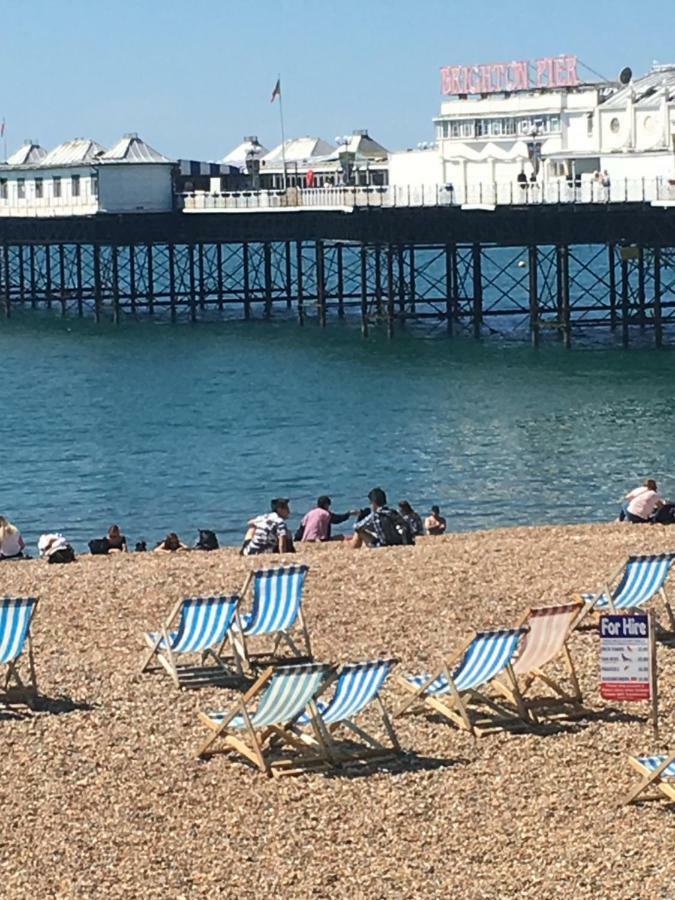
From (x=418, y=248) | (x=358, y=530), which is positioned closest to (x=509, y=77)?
(x=418, y=248)

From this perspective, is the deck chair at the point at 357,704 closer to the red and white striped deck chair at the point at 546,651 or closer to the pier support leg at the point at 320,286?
the red and white striped deck chair at the point at 546,651

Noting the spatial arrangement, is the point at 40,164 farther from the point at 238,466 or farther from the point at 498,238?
the point at 238,466

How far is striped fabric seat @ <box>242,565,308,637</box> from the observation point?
52.4 feet

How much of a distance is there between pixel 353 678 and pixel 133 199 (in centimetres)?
5795

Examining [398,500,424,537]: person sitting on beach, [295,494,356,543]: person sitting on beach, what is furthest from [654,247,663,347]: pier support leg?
[295,494,356,543]: person sitting on beach

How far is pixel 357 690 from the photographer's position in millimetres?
13812

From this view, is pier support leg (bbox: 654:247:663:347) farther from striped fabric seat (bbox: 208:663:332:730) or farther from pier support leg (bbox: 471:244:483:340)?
striped fabric seat (bbox: 208:663:332:730)

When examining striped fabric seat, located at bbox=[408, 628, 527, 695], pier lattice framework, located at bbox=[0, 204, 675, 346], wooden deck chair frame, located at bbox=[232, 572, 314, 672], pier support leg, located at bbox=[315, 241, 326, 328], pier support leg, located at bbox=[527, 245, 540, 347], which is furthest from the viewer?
pier support leg, located at bbox=[315, 241, 326, 328]

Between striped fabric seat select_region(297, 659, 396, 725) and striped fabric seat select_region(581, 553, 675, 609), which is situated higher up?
striped fabric seat select_region(581, 553, 675, 609)

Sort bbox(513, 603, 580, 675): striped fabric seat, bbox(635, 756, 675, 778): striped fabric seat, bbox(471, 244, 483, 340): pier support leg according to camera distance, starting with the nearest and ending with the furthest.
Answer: bbox(635, 756, 675, 778): striped fabric seat → bbox(513, 603, 580, 675): striped fabric seat → bbox(471, 244, 483, 340): pier support leg

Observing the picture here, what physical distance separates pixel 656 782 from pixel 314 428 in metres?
31.9

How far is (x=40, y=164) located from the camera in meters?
73.3

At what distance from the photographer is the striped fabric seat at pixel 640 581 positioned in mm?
16438

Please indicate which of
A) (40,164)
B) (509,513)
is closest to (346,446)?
(509,513)
